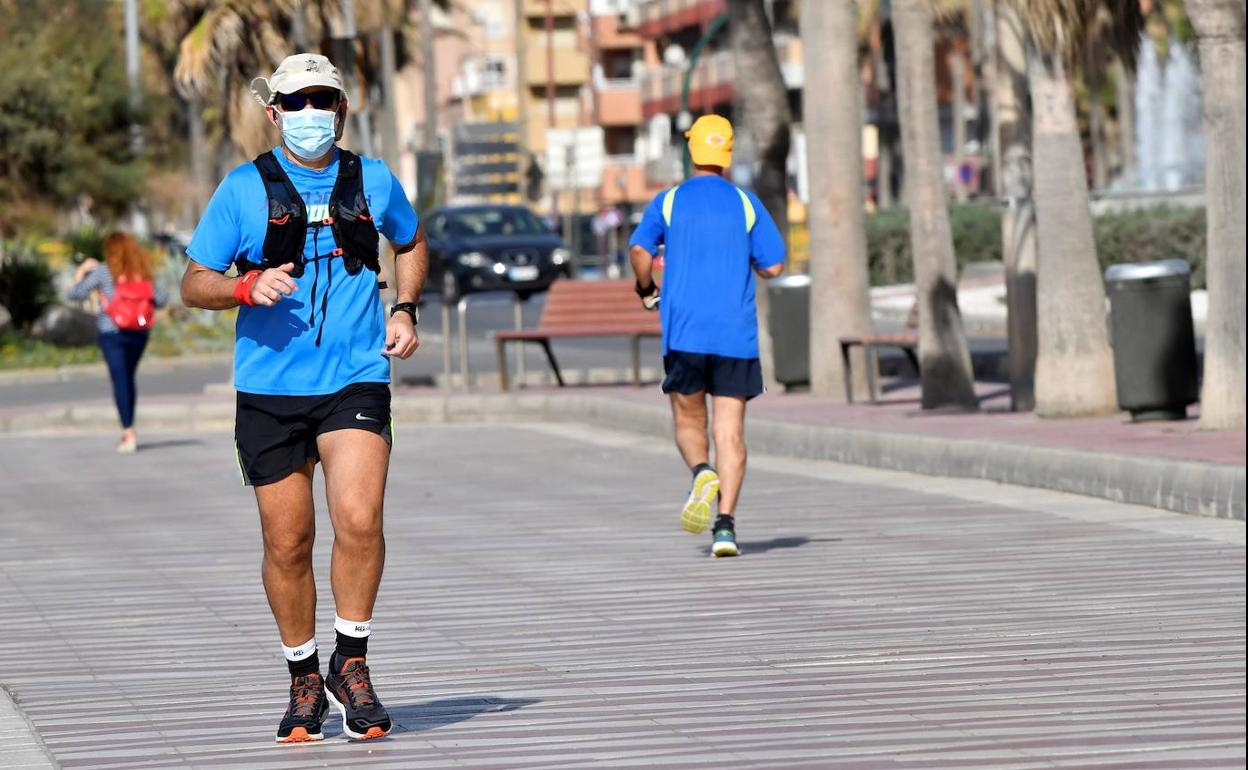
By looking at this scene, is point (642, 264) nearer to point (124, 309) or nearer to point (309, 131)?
point (309, 131)

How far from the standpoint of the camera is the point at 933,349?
18.3m

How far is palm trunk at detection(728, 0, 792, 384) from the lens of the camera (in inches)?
853

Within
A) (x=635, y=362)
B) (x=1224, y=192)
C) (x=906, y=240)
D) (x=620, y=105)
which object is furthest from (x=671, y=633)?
(x=620, y=105)

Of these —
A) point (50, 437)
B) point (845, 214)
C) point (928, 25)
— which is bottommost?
point (50, 437)

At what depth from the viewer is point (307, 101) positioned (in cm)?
694

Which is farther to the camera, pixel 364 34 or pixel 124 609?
pixel 364 34

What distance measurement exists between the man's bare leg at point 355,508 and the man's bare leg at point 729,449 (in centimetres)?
476

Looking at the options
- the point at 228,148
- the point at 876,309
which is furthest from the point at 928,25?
the point at 228,148

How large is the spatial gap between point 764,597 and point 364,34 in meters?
35.8

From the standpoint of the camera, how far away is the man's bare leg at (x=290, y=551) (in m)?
6.98

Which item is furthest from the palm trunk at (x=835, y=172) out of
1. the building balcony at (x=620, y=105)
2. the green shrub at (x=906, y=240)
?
the building balcony at (x=620, y=105)

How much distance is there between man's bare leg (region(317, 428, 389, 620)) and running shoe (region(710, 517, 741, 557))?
460cm

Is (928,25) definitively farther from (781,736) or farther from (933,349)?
(781,736)

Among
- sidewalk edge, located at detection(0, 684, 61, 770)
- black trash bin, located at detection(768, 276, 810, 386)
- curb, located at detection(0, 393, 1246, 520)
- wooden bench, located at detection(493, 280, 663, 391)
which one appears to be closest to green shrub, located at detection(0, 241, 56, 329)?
wooden bench, located at detection(493, 280, 663, 391)
